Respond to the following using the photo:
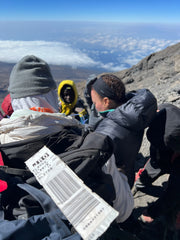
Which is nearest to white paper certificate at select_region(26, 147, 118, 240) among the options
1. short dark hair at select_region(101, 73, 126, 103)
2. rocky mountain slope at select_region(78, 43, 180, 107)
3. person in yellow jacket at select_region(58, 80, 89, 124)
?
short dark hair at select_region(101, 73, 126, 103)

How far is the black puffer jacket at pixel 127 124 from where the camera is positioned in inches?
82.5

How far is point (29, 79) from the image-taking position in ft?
4.92

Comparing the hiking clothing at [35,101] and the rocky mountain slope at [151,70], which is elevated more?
the hiking clothing at [35,101]

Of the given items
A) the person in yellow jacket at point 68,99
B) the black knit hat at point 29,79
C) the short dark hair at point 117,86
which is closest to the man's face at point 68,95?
the person in yellow jacket at point 68,99

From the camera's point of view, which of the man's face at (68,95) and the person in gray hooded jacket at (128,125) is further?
the man's face at (68,95)

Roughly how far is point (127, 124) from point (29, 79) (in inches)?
46.7

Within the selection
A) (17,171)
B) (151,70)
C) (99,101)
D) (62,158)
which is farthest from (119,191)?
(151,70)

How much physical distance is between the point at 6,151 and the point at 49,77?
29.2 inches

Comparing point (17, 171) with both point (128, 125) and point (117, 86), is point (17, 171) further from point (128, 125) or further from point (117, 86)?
point (117, 86)

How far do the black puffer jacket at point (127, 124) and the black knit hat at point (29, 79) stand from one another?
0.88 metres

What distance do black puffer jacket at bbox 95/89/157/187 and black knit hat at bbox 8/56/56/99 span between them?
0.88 metres

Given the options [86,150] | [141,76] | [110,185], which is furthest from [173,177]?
[141,76]

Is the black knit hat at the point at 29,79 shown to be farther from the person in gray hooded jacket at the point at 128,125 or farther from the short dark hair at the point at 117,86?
the short dark hair at the point at 117,86

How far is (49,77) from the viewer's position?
1.63 metres
